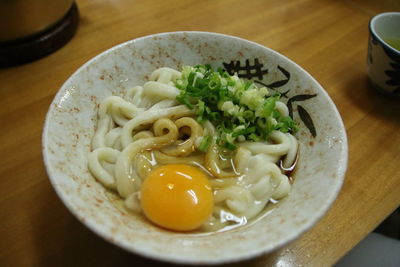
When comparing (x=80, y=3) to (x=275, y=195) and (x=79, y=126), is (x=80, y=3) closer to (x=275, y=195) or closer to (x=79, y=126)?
(x=79, y=126)

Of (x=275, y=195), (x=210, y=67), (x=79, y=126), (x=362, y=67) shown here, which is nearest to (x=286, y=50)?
(x=362, y=67)

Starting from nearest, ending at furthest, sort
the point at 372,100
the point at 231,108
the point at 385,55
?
the point at 231,108, the point at 385,55, the point at 372,100

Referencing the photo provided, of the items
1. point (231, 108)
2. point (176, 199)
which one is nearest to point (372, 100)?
point (231, 108)

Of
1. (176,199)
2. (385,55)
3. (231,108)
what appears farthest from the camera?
(385,55)

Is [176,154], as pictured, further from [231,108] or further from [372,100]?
[372,100]

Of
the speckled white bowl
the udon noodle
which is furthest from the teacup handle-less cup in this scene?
the udon noodle

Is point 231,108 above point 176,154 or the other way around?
above

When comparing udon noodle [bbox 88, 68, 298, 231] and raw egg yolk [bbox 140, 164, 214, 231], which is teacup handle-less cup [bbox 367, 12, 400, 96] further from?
raw egg yolk [bbox 140, 164, 214, 231]
